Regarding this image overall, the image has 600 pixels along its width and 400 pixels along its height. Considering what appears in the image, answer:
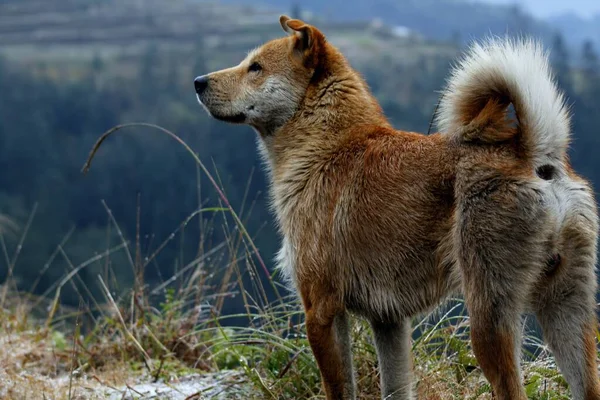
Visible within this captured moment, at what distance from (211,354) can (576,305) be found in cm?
276

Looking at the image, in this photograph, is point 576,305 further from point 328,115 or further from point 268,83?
point 268,83

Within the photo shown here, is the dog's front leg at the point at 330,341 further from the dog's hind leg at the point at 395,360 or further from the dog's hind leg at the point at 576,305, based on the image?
the dog's hind leg at the point at 576,305

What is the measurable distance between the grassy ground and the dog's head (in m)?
0.53

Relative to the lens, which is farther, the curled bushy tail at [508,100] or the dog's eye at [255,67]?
the dog's eye at [255,67]

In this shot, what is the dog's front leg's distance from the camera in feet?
13.7

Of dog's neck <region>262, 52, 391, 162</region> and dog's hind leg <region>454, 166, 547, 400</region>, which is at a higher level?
dog's neck <region>262, 52, 391, 162</region>

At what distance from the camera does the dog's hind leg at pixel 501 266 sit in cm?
359

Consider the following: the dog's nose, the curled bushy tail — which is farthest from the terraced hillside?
the curled bushy tail

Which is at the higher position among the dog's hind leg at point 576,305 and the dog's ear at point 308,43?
the dog's ear at point 308,43

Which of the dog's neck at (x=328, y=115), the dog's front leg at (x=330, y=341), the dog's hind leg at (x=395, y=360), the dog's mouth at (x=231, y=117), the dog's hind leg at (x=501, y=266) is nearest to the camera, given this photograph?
the dog's hind leg at (x=501, y=266)

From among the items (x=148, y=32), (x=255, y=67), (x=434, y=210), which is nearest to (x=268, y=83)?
(x=255, y=67)

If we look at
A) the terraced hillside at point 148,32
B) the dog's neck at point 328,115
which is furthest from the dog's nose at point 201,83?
the terraced hillside at point 148,32

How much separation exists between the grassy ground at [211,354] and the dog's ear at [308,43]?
957 millimetres

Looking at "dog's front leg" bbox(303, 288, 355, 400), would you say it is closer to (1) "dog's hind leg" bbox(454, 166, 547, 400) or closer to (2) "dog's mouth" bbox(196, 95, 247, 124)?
(1) "dog's hind leg" bbox(454, 166, 547, 400)
